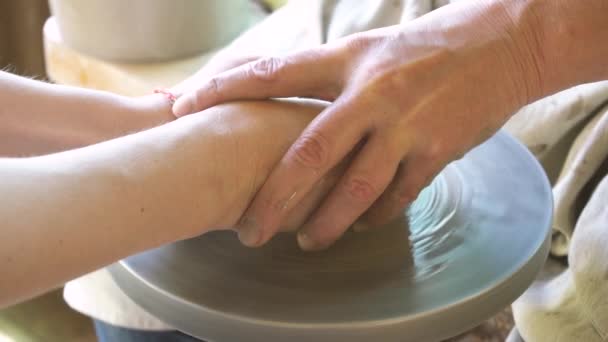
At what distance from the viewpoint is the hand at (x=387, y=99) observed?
0.63 m

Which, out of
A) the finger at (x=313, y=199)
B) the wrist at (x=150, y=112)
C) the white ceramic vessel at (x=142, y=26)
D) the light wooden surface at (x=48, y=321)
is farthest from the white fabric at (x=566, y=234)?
the light wooden surface at (x=48, y=321)

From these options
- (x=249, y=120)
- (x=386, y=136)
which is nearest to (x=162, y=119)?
(x=249, y=120)

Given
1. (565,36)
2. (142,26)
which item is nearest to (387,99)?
(565,36)

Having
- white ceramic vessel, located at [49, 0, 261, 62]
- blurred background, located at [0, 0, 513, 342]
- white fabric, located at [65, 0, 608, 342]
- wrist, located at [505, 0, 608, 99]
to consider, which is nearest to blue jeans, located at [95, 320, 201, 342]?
white fabric, located at [65, 0, 608, 342]

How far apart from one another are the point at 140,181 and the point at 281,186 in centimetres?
13

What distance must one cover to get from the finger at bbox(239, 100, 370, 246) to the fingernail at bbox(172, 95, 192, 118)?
14 centimetres

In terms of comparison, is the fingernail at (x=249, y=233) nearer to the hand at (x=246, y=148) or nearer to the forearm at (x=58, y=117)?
the hand at (x=246, y=148)

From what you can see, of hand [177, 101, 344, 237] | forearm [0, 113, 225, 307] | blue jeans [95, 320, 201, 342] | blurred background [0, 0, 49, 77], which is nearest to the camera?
forearm [0, 113, 225, 307]

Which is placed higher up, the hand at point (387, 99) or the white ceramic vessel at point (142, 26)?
the hand at point (387, 99)

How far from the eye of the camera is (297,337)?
1.85 feet

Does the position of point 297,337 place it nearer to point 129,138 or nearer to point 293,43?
point 129,138

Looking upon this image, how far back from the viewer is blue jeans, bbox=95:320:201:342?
3.00ft

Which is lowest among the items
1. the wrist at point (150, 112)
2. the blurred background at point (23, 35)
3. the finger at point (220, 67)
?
the blurred background at point (23, 35)

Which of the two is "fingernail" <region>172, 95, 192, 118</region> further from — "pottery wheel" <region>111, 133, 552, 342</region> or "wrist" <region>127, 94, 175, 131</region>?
"pottery wheel" <region>111, 133, 552, 342</region>
